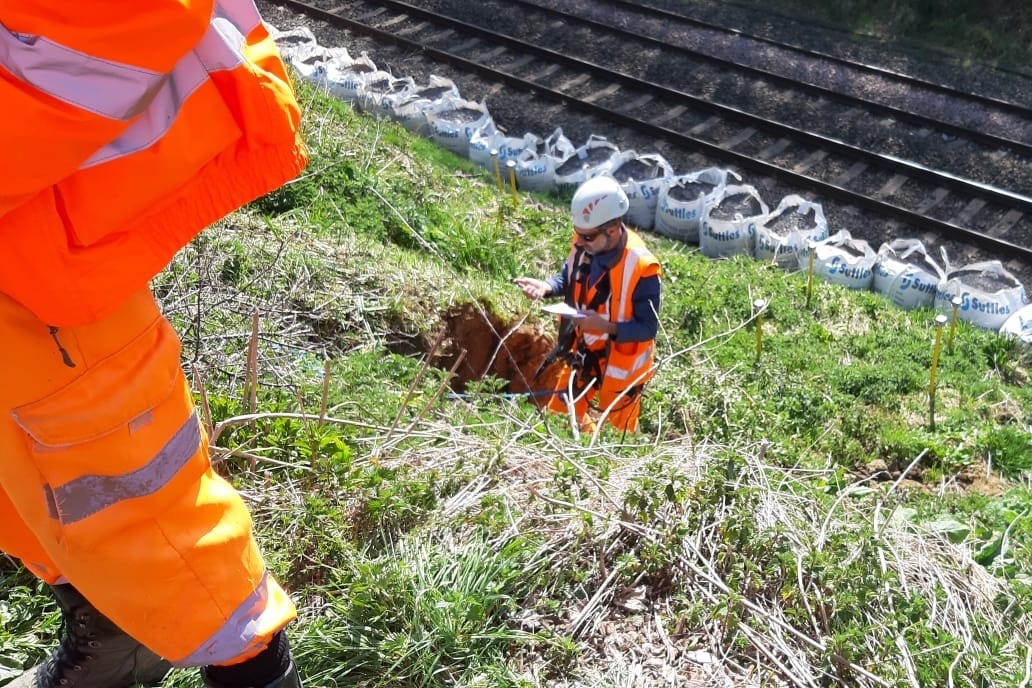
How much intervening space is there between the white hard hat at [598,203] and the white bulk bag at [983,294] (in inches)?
143

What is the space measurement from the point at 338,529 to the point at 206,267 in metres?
2.16

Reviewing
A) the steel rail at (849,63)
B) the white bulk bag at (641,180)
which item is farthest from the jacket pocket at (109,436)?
the steel rail at (849,63)

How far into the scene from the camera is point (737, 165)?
9.81 m

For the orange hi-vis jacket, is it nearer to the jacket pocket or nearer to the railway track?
the jacket pocket

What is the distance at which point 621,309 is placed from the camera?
214 inches

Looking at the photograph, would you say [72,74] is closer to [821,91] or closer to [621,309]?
[621,309]

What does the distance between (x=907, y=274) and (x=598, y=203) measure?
155 inches

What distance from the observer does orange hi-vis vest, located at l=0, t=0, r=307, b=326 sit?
5.54ft

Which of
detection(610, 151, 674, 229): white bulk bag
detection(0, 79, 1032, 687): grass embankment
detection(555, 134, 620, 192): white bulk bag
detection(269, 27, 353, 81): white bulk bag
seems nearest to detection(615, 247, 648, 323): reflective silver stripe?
detection(0, 79, 1032, 687): grass embankment

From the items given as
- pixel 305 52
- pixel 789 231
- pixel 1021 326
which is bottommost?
pixel 1021 326

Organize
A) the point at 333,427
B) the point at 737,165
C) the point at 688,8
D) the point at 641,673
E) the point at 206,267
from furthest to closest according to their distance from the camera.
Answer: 1. the point at 688,8
2. the point at 737,165
3. the point at 206,267
4. the point at 333,427
5. the point at 641,673

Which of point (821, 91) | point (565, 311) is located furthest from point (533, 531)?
point (821, 91)

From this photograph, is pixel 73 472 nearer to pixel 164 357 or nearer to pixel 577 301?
pixel 164 357

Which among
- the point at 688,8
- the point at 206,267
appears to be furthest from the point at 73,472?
the point at 688,8
